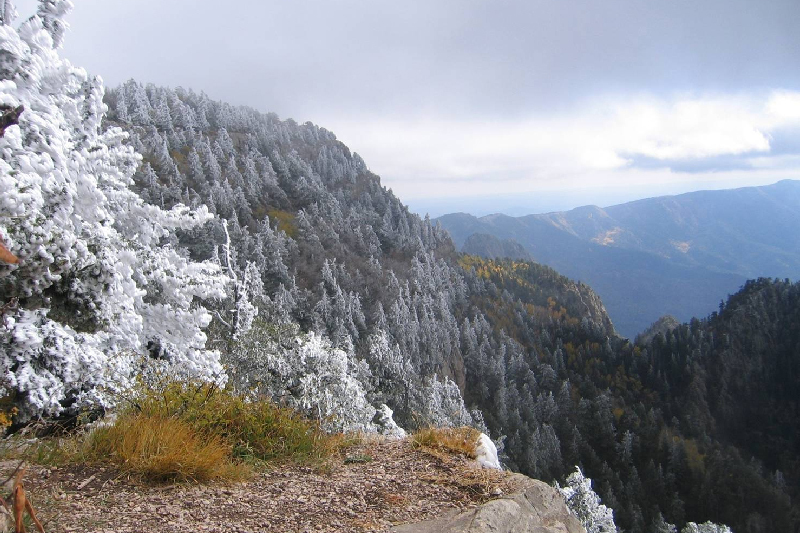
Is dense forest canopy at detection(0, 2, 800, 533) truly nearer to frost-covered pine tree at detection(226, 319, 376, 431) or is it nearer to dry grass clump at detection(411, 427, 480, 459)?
frost-covered pine tree at detection(226, 319, 376, 431)

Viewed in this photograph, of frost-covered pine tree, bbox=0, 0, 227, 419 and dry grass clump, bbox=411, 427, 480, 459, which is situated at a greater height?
frost-covered pine tree, bbox=0, 0, 227, 419

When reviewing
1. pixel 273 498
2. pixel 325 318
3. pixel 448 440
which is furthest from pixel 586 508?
pixel 325 318

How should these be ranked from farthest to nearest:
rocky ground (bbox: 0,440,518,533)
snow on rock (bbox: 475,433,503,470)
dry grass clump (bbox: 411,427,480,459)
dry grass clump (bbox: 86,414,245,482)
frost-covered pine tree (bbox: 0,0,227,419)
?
1. frost-covered pine tree (bbox: 0,0,227,419)
2. dry grass clump (bbox: 411,427,480,459)
3. snow on rock (bbox: 475,433,503,470)
4. dry grass clump (bbox: 86,414,245,482)
5. rocky ground (bbox: 0,440,518,533)

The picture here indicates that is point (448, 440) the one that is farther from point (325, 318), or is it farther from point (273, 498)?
point (325, 318)

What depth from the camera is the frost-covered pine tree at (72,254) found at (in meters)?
7.78

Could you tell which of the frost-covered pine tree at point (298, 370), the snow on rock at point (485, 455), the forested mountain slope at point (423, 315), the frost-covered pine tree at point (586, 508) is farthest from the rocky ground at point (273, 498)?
the forested mountain slope at point (423, 315)

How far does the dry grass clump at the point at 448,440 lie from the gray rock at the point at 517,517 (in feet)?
3.52

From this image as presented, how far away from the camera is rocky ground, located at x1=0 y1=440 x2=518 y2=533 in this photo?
4414 millimetres

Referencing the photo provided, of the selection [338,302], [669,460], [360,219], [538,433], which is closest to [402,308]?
[338,302]

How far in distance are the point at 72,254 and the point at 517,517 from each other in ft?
27.8

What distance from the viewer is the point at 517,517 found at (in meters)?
4.96

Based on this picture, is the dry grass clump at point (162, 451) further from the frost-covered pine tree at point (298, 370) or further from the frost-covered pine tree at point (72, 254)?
the frost-covered pine tree at point (298, 370)

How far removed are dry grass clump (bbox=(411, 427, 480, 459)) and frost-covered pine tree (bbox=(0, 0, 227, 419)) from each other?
17.4ft

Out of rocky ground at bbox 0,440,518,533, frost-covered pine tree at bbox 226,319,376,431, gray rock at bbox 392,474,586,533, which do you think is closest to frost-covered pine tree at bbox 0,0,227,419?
rocky ground at bbox 0,440,518,533
